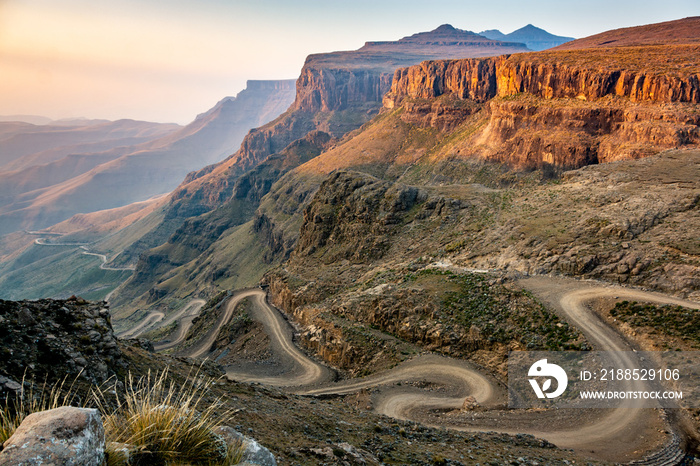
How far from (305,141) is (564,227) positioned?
170 metres

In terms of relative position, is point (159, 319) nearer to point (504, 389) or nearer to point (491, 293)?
point (491, 293)

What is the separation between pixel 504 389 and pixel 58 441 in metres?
27.4

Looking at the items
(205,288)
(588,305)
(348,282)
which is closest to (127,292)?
(205,288)

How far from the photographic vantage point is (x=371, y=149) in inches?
5438

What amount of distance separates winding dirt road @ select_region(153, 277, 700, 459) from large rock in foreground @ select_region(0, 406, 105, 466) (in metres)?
20.8

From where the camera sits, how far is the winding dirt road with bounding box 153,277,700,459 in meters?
19.8

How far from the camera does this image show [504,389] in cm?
2661

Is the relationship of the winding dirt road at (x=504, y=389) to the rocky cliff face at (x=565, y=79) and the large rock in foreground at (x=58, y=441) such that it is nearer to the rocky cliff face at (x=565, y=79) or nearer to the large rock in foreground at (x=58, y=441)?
the large rock in foreground at (x=58, y=441)

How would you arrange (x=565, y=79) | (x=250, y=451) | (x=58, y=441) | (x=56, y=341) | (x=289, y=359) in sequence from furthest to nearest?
(x=565, y=79)
(x=289, y=359)
(x=56, y=341)
(x=250, y=451)
(x=58, y=441)

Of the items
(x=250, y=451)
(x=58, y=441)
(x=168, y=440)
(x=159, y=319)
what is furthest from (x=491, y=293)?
(x=159, y=319)

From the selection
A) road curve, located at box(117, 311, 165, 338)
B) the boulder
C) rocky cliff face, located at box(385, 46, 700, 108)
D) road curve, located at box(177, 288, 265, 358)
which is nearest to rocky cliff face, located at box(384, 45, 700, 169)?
rocky cliff face, located at box(385, 46, 700, 108)

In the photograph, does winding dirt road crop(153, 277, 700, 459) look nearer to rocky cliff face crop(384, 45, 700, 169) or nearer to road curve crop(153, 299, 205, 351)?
road curve crop(153, 299, 205, 351)

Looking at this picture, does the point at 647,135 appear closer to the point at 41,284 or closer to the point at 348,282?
the point at 348,282

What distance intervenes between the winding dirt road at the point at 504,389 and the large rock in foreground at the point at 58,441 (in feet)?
68.1
